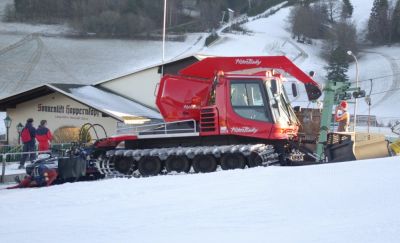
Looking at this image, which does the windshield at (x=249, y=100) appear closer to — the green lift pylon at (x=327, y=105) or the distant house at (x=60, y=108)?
the green lift pylon at (x=327, y=105)

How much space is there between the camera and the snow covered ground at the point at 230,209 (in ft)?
26.7

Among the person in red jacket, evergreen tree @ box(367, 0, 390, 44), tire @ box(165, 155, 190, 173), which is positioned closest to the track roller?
tire @ box(165, 155, 190, 173)

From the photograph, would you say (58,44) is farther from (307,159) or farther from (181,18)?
(307,159)

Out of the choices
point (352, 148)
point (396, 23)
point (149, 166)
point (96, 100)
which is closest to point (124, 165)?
point (149, 166)

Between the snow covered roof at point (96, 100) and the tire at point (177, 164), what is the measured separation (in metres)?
17.5

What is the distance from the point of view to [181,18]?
3474 inches

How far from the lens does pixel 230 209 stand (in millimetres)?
9492

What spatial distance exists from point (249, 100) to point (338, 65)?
5174 cm

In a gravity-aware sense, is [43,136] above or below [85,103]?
below

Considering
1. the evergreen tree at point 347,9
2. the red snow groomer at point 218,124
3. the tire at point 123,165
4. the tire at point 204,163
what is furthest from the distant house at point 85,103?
the evergreen tree at point 347,9

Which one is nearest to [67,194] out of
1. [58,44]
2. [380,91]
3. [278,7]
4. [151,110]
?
[151,110]

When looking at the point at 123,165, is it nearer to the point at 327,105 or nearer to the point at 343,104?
the point at 327,105

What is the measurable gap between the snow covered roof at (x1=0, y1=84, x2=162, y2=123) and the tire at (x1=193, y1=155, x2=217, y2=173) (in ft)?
58.5

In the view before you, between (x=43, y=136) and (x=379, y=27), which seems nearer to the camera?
(x=43, y=136)
